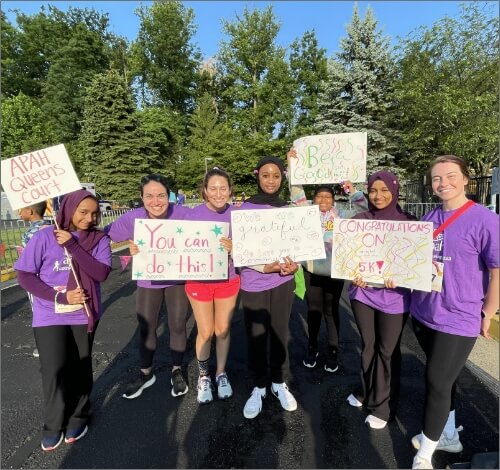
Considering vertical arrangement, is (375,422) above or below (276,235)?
below

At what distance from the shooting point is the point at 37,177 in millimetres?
2664

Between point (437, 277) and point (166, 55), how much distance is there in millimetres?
45146

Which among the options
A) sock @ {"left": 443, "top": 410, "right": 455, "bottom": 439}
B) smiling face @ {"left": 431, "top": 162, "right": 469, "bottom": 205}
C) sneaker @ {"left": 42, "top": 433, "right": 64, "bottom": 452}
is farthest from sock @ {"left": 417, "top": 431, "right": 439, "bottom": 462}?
sneaker @ {"left": 42, "top": 433, "right": 64, "bottom": 452}

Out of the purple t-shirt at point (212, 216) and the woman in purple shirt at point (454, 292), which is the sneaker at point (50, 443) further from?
the woman in purple shirt at point (454, 292)

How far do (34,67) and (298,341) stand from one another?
48.6 metres

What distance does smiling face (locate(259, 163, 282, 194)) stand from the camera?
313 cm

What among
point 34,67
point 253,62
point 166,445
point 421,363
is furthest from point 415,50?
point 34,67

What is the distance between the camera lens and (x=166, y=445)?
2.79 m

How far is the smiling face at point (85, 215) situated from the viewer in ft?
8.82

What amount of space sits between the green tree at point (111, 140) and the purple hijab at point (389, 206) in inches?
1070

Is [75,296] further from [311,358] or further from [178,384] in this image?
[311,358]

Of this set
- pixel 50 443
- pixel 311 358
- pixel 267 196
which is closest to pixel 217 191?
pixel 267 196

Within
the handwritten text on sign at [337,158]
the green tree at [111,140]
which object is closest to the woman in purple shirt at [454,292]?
A: the handwritten text on sign at [337,158]

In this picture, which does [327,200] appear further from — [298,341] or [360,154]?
[298,341]
